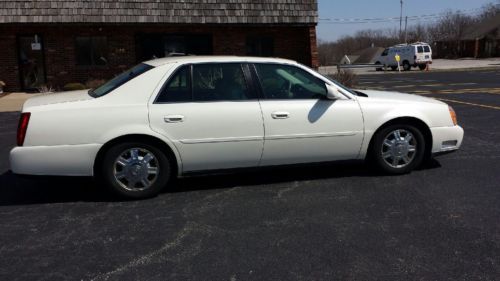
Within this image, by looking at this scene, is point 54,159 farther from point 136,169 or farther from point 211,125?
point 211,125

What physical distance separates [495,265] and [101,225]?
318 cm

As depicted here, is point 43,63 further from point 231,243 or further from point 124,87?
point 231,243

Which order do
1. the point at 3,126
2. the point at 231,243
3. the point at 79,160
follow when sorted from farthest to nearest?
the point at 3,126 < the point at 79,160 < the point at 231,243

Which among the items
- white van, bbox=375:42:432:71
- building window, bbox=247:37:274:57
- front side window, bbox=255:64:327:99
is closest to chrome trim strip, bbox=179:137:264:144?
front side window, bbox=255:64:327:99

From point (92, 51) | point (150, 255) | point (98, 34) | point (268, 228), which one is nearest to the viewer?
point (150, 255)

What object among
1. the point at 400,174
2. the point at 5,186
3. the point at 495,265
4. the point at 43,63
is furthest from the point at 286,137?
the point at 43,63

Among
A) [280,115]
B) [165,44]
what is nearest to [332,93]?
[280,115]

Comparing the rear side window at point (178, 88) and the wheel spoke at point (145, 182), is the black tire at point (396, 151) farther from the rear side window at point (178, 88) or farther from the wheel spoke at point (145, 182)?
the wheel spoke at point (145, 182)

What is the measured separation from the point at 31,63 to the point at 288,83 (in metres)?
14.7

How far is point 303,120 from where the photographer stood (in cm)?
546

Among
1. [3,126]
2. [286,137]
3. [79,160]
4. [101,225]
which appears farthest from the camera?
[3,126]

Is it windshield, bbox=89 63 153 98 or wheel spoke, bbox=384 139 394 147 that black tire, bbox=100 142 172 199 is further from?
wheel spoke, bbox=384 139 394 147

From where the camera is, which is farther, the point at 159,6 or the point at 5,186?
the point at 159,6

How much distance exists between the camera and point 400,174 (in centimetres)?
593
